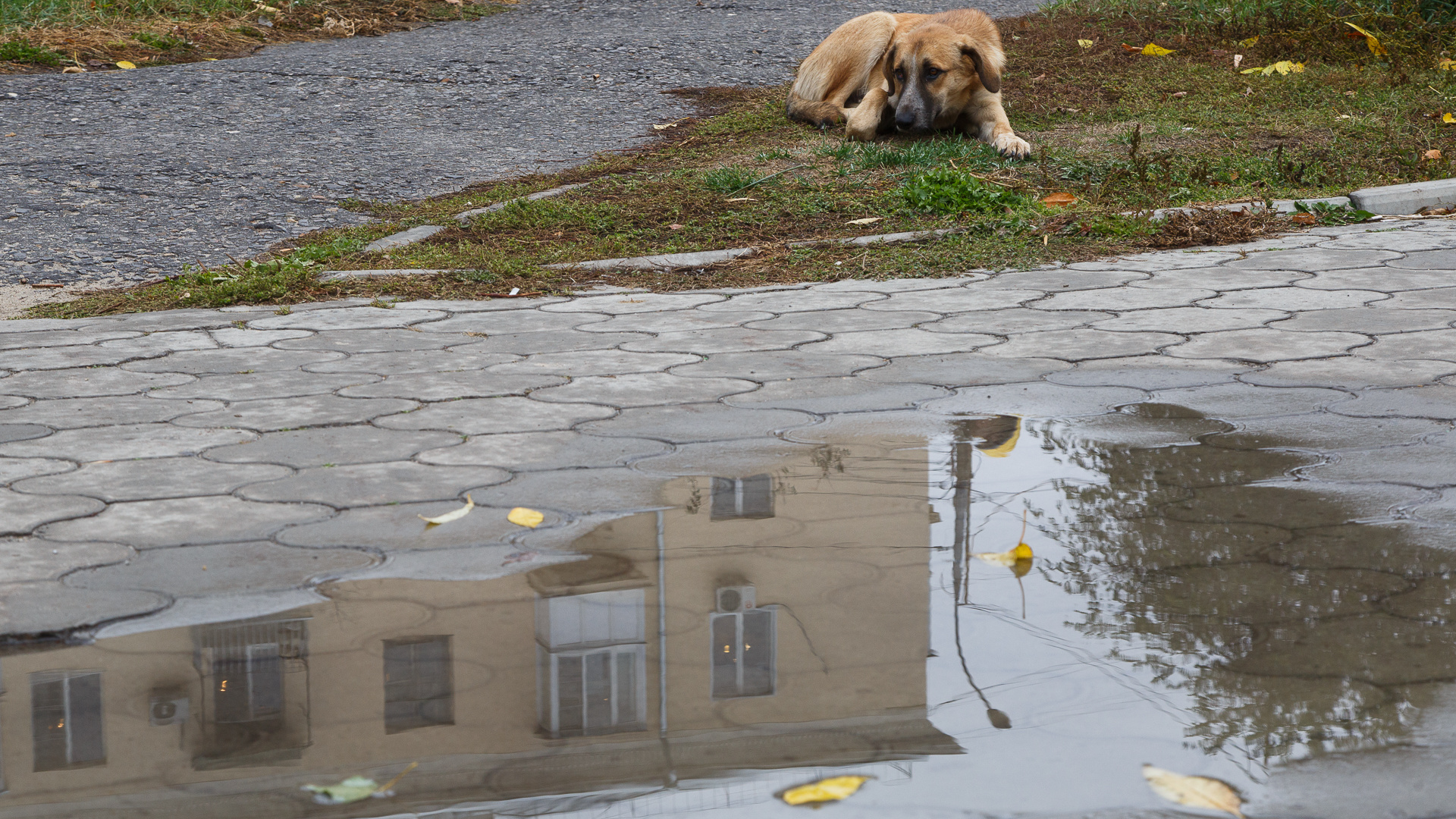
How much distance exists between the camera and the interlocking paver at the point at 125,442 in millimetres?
2463

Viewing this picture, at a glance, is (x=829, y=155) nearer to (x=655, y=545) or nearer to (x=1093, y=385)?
(x=1093, y=385)

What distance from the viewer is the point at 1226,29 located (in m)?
9.44

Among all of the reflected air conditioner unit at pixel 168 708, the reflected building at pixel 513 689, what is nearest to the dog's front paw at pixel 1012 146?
the reflected building at pixel 513 689

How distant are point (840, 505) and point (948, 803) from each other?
905 mm

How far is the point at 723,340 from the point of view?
11.3 ft

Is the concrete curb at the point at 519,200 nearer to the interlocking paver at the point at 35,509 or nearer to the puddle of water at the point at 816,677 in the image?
the interlocking paver at the point at 35,509

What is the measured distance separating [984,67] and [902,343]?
3785mm

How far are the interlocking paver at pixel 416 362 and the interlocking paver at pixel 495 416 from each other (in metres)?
0.32

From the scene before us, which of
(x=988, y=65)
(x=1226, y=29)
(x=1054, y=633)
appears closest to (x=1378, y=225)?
(x=988, y=65)

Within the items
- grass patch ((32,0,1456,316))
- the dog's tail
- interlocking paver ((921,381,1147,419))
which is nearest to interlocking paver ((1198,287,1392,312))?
grass patch ((32,0,1456,316))

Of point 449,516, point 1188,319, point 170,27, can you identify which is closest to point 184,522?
point 449,516

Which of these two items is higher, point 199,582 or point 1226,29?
point 1226,29

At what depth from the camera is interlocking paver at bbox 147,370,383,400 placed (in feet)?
9.61

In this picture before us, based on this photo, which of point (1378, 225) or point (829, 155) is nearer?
point (1378, 225)
